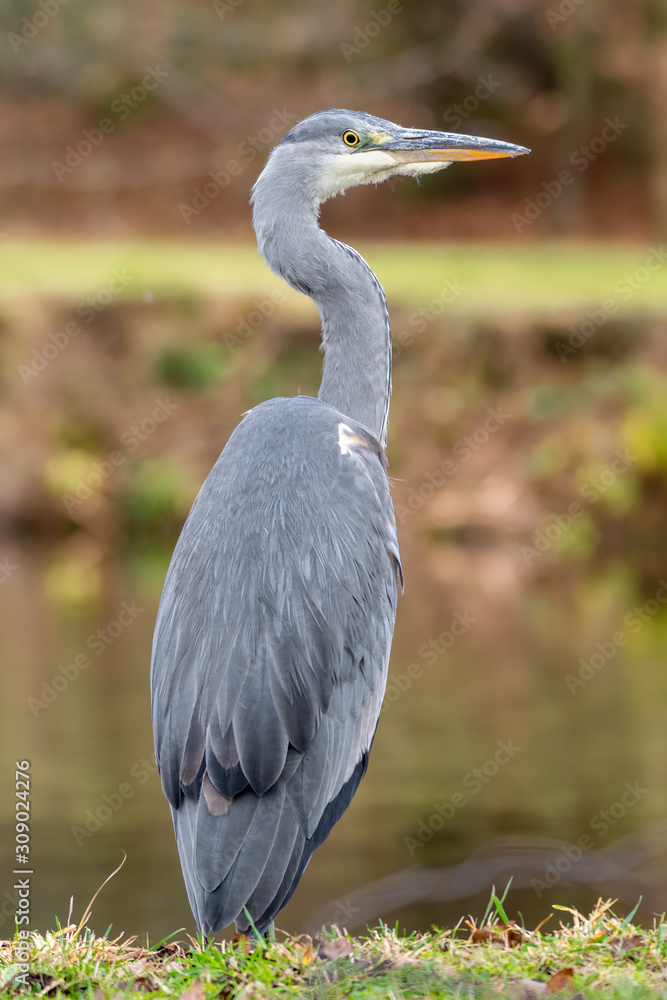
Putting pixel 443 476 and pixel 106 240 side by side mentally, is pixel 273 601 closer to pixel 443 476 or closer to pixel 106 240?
pixel 443 476

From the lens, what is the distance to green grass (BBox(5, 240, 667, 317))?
18.9 m

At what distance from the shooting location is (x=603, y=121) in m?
26.8

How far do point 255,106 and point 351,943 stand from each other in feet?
86.5

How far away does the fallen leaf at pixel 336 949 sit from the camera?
3.57 m

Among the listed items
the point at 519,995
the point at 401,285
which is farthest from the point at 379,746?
the point at 401,285

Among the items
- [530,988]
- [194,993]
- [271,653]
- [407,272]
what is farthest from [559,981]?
[407,272]

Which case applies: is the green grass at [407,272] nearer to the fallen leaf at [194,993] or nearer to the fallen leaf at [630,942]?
the fallen leaf at [630,942]

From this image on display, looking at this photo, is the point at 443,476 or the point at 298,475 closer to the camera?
the point at 298,475

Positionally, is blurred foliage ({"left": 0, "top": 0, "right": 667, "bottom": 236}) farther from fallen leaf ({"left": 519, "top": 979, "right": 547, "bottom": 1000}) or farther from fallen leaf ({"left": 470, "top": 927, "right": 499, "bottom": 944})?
fallen leaf ({"left": 519, "top": 979, "right": 547, "bottom": 1000})

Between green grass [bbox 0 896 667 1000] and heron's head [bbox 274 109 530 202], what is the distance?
2622 mm

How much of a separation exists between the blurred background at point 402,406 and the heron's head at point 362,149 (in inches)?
101

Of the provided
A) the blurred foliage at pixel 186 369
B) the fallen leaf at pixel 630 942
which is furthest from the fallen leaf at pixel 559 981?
the blurred foliage at pixel 186 369

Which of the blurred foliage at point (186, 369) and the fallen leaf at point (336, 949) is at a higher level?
the blurred foliage at point (186, 369)

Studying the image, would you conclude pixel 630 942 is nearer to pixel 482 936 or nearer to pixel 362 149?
pixel 482 936
